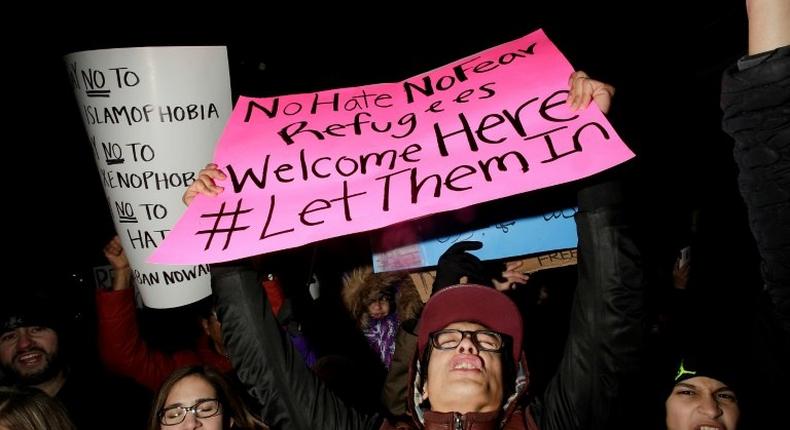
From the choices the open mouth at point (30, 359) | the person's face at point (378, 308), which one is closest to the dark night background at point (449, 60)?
the person's face at point (378, 308)

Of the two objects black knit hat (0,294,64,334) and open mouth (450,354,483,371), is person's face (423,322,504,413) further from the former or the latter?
black knit hat (0,294,64,334)

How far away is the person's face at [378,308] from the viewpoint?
3.41m

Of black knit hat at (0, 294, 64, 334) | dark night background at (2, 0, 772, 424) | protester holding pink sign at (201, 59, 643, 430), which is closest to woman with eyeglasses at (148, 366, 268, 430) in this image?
protester holding pink sign at (201, 59, 643, 430)

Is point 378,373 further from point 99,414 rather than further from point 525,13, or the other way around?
point 525,13

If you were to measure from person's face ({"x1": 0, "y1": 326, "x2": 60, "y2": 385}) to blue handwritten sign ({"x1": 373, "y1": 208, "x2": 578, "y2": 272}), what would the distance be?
6.84 ft

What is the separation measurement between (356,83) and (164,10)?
5.85 feet

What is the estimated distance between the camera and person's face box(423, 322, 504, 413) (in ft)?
5.39

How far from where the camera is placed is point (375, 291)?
343 centimetres

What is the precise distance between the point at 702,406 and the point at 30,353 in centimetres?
327

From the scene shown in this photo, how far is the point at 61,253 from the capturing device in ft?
23.4

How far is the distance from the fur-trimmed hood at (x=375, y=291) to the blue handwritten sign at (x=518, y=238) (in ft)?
1.86

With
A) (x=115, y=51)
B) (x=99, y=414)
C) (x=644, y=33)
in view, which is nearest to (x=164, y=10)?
(x=115, y=51)

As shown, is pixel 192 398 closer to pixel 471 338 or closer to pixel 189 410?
pixel 189 410

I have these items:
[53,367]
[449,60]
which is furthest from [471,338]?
[449,60]
